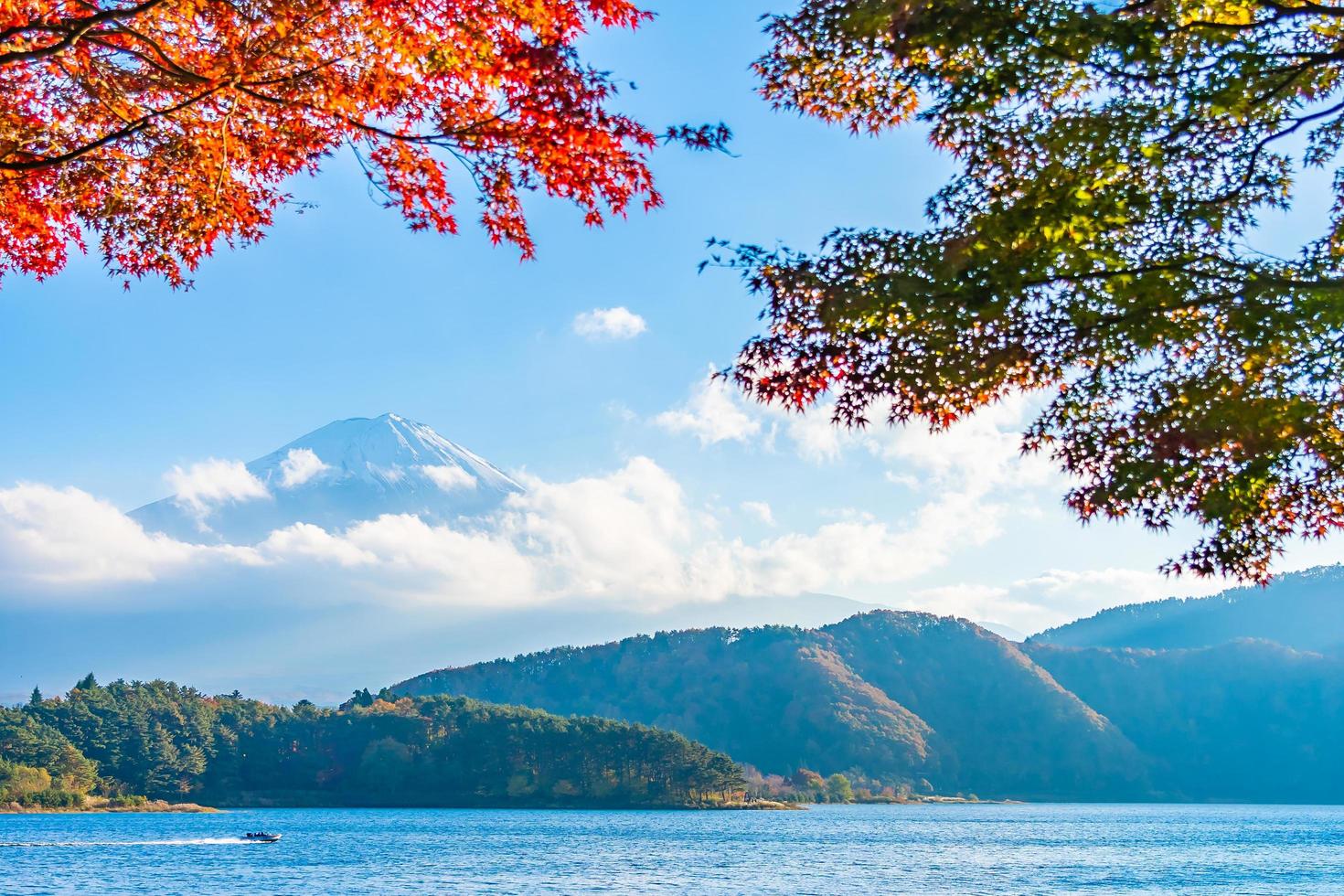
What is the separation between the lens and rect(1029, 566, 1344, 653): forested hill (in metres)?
175

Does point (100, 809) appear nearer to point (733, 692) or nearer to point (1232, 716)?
point (733, 692)

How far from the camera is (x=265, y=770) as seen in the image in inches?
4109

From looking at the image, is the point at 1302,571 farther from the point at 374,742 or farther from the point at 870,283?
the point at 870,283

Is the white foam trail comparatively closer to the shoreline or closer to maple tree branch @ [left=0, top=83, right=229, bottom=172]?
the shoreline

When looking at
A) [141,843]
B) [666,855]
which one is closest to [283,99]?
[666,855]

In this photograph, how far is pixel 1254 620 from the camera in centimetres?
18662

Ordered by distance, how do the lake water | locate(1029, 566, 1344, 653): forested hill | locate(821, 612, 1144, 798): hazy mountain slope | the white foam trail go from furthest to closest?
1. locate(1029, 566, 1344, 653): forested hill
2. locate(821, 612, 1144, 798): hazy mountain slope
3. the white foam trail
4. the lake water

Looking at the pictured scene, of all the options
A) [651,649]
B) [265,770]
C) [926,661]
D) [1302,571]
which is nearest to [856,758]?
[926,661]

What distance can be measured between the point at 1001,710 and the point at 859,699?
17.7 meters

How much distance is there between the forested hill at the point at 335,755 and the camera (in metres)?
91.6

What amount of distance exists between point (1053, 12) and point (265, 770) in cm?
11172

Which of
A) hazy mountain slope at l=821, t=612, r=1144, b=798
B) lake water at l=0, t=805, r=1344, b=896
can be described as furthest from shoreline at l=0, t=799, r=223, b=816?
hazy mountain slope at l=821, t=612, r=1144, b=798

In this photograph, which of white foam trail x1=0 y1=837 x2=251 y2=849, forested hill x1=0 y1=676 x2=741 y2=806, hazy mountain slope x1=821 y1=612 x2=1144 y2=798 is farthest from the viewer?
hazy mountain slope x1=821 y1=612 x2=1144 y2=798

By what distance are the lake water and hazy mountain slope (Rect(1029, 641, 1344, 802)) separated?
4300 centimetres
